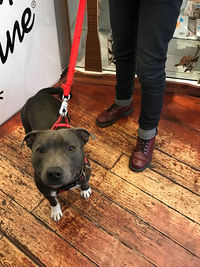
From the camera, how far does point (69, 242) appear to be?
146cm

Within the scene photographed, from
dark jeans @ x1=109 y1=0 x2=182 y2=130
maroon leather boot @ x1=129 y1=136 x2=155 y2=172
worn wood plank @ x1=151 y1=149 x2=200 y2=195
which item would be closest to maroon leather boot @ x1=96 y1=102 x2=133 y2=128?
dark jeans @ x1=109 y1=0 x2=182 y2=130

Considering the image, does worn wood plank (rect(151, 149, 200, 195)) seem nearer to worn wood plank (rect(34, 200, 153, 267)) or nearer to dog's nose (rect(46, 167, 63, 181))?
worn wood plank (rect(34, 200, 153, 267))

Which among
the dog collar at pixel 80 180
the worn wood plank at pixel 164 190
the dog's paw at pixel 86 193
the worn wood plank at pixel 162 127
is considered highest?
the dog collar at pixel 80 180

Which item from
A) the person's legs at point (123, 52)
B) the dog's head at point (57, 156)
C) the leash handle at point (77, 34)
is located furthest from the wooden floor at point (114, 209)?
the leash handle at point (77, 34)

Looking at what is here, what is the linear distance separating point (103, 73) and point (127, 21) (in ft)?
3.17

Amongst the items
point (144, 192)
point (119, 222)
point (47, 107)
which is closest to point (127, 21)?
point (47, 107)

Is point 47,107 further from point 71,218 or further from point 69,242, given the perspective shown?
point 69,242

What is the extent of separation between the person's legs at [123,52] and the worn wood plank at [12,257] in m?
1.14

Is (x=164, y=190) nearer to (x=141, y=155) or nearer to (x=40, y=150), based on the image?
(x=141, y=155)

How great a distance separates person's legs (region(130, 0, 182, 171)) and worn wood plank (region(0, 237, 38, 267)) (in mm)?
916

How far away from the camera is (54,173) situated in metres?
1.05

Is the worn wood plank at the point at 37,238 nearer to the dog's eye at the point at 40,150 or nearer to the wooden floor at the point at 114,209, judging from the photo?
the wooden floor at the point at 114,209

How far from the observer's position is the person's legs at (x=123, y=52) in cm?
144

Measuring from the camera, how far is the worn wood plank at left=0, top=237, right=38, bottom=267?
139 centimetres
